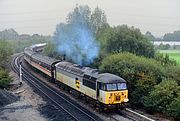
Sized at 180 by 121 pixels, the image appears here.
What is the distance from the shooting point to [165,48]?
9562 cm

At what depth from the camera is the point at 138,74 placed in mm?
29281

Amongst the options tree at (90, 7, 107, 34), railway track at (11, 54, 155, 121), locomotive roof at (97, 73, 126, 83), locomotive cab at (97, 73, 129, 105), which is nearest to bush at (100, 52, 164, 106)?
railway track at (11, 54, 155, 121)

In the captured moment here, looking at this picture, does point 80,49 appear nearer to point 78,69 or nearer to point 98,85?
point 78,69

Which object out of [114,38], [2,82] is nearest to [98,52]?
[114,38]

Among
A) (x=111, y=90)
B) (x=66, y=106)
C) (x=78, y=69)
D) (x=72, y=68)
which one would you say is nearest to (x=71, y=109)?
(x=66, y=106)

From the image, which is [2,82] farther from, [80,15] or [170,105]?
[80,15]

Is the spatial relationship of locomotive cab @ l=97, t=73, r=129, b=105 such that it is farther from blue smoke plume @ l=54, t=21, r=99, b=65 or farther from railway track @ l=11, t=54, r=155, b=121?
blue smoke plume @ l=54, t=21, r=99, b=65

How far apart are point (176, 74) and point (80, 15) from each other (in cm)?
6285

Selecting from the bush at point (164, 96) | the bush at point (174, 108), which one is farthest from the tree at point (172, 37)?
the bush at point (174, 108)

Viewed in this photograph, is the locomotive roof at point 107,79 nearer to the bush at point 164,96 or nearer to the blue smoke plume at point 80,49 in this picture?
the bush at point 164,96

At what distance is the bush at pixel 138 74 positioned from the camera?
93.6 ft

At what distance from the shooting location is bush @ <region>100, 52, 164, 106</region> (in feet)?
93.6

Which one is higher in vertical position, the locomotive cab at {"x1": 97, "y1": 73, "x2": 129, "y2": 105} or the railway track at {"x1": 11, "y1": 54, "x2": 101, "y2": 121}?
the locomotive cab at {"x1": 97, "y1": 73, "x2": 129, "y2": 105}

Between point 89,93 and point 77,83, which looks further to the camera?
point 77,83
